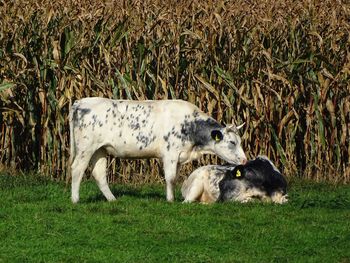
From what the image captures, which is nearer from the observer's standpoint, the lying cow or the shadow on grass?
the lying cow

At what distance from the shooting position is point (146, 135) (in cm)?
1595

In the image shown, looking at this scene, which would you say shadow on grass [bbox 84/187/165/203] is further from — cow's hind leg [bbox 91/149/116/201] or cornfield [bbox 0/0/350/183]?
cornfield [bbox 0/0/350/183]

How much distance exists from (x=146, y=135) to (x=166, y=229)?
2.88 metres

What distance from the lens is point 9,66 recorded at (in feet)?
64.4

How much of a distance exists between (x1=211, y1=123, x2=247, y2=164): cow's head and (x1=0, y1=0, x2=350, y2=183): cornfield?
2.57 m

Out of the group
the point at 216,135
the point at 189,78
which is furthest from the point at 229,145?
the point at 189,78

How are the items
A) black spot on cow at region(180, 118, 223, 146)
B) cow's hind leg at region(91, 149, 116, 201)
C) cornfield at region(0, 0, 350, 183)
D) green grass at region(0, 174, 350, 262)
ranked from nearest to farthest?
1. green grass at region(0, 174, 350, 262)
2. black spot on cow at region(180, 118, 223, 146)
3. cow's hind leg at region(91, 149, 116, 201)
4. cornfield at region(0, 0, 350, 183)

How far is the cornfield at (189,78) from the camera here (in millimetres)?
18891

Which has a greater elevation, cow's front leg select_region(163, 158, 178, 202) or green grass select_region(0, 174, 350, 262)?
cow's front leg select_region(163, 158, 178, 202)

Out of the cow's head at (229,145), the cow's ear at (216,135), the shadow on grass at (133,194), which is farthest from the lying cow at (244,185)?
the shadow on grass at (133,194)

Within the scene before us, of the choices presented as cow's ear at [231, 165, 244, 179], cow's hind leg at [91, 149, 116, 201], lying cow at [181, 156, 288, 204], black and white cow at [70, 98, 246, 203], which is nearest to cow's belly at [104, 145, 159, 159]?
black and white cow at [70, 98, 246, 203]

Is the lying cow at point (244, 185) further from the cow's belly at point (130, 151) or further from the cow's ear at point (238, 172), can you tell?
the cow's belly at point (130, 151)

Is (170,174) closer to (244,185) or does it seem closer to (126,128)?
(126,128)

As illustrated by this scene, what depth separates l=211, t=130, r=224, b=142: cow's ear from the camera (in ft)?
52.1
